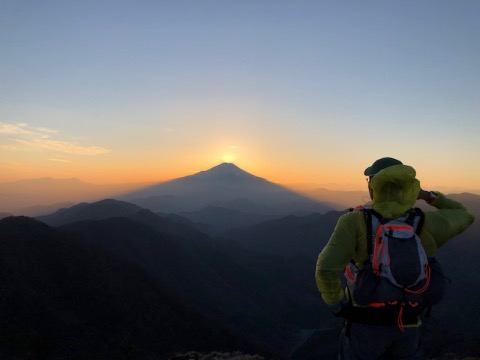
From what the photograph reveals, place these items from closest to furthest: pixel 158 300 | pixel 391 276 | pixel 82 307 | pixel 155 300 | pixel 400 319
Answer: pixel 391 276
pixel 400 319
pixel 82 307
pixel 155 300
pixel 158 300

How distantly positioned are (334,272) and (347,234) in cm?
35

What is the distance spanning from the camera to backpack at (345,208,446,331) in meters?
3.24

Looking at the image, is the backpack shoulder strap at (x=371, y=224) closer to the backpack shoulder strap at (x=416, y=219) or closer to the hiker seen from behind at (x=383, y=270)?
the hiker seen from behind at (x=383, y=270)

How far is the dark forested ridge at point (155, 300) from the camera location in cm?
4050

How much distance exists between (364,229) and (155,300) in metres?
56.4

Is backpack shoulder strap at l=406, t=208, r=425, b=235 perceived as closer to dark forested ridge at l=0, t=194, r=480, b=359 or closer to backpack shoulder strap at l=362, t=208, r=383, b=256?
backpack shoulder strap at l=362, t=208, r=383, b=256

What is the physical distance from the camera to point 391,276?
10.6 ft

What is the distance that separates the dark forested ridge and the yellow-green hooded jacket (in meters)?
28.3

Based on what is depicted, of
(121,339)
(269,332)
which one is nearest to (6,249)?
(121,339)

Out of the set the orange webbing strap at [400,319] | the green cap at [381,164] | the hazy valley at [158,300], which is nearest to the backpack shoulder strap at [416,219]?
the green cap at [381,164]

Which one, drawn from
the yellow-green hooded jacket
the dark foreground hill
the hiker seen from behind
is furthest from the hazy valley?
the yellow-green hooded jacket

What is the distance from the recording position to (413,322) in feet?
11.4

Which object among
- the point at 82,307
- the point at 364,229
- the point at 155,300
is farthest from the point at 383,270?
the point at 155,300

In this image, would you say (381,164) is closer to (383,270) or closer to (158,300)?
(383,270)
